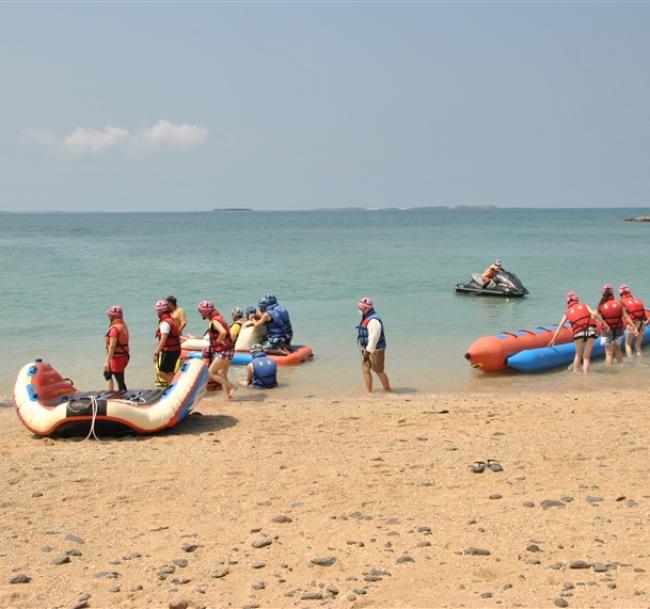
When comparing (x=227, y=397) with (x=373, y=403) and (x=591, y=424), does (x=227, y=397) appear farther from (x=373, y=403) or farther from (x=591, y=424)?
(x=591, y=424)

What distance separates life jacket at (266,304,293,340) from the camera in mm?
12211

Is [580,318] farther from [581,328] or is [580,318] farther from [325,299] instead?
[325,299]

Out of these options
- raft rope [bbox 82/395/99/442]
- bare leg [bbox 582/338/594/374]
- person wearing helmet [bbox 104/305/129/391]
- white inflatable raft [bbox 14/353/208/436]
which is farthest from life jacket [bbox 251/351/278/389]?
bare leg [bbox 582/338/594/374]

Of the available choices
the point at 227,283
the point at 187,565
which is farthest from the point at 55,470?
the point at 227,283

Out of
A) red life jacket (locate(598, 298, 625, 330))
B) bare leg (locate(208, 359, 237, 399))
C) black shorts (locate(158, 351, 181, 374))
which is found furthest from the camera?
red life jacket (locate(598, 298, 625, 330))

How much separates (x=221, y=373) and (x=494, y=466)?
4.36 m

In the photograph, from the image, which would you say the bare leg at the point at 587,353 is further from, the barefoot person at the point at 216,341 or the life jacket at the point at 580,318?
the barefoot person at the point at 216,341

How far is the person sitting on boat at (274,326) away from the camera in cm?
1220

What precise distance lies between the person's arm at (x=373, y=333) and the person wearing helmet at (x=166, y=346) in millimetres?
2309

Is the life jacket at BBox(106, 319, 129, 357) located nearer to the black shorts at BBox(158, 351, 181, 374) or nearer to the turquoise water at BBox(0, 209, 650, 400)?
the black shorts at BBox(158, 351, 181, 374)

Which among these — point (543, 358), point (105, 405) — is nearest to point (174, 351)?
point (105, 405)

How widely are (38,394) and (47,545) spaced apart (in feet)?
10.4

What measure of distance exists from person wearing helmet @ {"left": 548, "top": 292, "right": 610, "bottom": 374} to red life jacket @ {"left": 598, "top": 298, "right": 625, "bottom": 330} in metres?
0.22

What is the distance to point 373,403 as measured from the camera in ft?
30.3
